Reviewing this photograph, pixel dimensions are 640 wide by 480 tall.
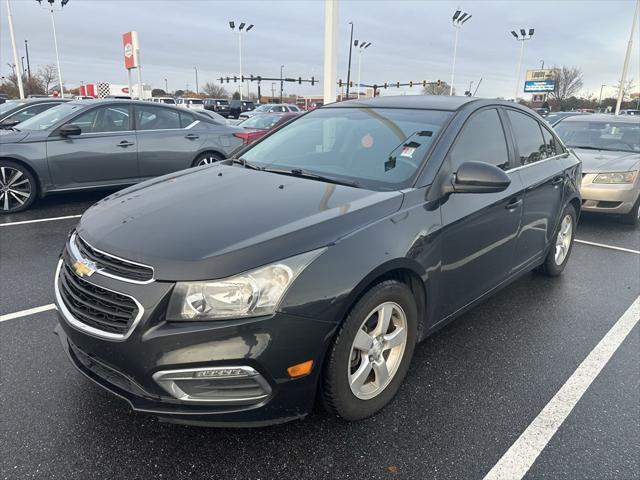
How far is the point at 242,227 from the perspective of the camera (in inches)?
87.7

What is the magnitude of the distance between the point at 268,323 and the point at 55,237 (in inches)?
184

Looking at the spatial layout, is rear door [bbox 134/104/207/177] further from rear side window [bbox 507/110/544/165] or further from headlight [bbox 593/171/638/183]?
headlight [bbox 593/171/638/183]

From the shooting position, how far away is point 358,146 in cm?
322

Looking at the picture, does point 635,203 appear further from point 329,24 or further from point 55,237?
A: point 55,237

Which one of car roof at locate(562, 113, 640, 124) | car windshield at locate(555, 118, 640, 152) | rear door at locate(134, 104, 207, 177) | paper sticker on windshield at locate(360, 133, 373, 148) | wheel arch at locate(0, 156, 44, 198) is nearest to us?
paper sticker on windshield at locate(360, 133, 373, 148)

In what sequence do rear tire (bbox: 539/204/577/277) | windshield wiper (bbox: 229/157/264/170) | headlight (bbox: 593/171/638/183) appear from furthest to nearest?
headlight (bbox: 593/171/638/183) < rear tire (bbox: 539/204/577/277) < windshield wiper (bbox: 229/157/264/170)

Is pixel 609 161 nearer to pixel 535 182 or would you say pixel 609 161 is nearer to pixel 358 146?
pixel 535 182

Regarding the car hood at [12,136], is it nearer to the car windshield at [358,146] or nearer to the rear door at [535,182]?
the car windshield at [358,146]

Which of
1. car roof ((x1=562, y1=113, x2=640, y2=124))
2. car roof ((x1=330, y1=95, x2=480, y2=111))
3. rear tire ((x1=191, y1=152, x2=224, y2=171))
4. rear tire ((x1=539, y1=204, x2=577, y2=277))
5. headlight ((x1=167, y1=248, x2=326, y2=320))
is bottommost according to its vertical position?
rear tire ((x1=539, y1=204, x2=577, y2=277))

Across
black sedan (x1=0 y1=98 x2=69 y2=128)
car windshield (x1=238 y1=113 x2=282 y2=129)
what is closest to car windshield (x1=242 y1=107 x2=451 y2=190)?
black sedan (x1=0 y1=98 x2=69 y2=128)

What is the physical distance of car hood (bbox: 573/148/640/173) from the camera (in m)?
6.82

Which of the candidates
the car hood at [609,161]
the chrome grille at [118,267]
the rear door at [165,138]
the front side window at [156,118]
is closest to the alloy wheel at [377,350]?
the chrome grille at [118,267]

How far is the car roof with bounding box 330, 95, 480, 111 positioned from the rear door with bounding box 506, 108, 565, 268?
1.02 ft

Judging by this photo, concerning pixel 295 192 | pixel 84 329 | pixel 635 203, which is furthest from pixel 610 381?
pixel 635 203
